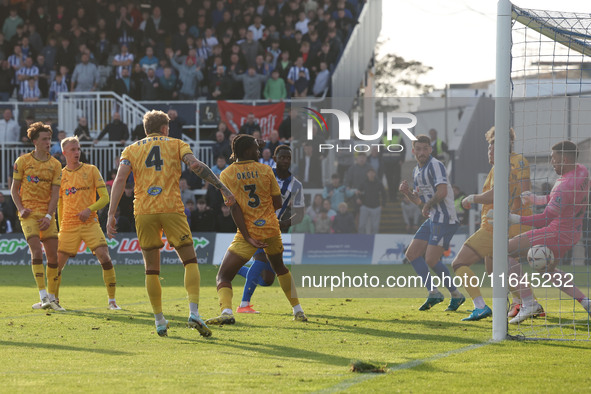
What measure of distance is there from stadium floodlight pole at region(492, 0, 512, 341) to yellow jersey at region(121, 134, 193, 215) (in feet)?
9.13

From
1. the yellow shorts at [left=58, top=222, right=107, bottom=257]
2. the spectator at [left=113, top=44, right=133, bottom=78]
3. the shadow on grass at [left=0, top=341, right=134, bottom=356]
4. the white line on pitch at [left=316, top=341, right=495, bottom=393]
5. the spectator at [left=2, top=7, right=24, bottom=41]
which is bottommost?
the shadow on grass at [left=0, top=341, right=134, bottom=356]

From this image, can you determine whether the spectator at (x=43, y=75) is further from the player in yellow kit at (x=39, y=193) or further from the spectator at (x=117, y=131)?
the player in yellow kit at (x=39, y=193)

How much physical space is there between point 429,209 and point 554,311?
2.00m

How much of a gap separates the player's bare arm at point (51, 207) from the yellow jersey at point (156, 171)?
3.27 metres

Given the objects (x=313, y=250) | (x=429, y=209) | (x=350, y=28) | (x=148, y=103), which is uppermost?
(x=350, y=28)

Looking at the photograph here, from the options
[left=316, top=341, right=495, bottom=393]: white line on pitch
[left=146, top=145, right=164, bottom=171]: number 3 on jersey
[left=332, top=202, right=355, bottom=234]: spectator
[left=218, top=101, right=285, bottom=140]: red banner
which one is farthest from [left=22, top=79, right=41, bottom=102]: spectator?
[left=316, top=341, right=495, bottom=393]: white line on pitch

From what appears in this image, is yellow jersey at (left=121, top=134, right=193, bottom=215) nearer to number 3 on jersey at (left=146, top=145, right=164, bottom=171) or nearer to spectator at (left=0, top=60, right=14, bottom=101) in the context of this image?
number 3 on jersey at (left=146, top=145, right=164, bottom=171)

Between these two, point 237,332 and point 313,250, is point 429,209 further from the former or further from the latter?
point 313,250

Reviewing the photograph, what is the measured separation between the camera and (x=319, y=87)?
24328mm

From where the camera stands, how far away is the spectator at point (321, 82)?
24.2 metres

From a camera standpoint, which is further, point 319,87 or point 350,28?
point 350,28

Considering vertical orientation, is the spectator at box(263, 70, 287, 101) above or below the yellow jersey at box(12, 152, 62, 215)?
above

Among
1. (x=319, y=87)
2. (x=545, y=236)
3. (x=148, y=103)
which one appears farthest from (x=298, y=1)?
(x=545, y=236)

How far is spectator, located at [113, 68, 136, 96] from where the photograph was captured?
24344 millimetres
